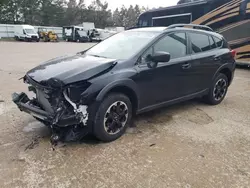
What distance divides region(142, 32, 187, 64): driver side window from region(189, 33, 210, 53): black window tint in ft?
0.82

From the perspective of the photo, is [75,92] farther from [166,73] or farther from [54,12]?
[54,12]

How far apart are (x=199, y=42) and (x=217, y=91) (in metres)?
1.23

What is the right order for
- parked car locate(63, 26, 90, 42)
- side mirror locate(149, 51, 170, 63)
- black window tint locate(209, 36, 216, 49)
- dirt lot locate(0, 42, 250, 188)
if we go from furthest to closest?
parked car locate(63, 26, 90, 42) < black window tint locate(209, 36, 216, 49) < side mirror locate(149, 51, 170, 63) < dirt lot locate(0, 42, 250, 188)

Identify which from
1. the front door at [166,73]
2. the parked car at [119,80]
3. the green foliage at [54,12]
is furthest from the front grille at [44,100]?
the green foliage at [54,12]

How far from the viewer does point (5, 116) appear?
4.16 m

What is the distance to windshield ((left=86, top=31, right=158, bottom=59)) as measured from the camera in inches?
143

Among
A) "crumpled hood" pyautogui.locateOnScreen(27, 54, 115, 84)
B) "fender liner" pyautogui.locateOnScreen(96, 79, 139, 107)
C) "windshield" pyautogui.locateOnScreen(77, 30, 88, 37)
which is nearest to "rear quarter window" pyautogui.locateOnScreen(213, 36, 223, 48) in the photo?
"fender liner" pyautogui.locateOnScreen(96, 79, 139, 107)

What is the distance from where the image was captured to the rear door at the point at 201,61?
430 cm

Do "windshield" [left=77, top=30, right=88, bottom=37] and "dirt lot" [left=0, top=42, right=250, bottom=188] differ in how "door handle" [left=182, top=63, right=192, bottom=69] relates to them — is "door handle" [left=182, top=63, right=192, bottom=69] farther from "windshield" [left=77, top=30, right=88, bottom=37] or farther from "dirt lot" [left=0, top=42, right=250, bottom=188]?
"windshield" [left=77, top=30, right=88, bottom=37]

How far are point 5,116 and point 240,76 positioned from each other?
25.7 feet

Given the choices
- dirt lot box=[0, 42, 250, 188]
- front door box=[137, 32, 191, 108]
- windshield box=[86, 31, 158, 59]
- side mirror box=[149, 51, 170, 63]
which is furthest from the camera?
windshield box=[86, 31, 158, 59]

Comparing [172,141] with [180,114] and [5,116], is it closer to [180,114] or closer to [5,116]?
[180,114]

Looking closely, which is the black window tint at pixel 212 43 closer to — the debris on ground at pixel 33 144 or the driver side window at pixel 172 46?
the driver side window at pixel 172 46

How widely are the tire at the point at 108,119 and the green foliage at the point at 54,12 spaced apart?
4823 cm
